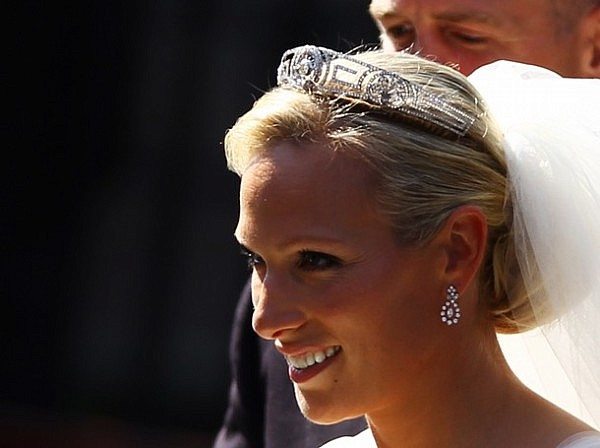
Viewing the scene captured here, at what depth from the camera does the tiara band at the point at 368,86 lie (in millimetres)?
2484

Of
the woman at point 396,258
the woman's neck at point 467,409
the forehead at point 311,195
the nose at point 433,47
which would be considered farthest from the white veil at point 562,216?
the nose at point 433,47

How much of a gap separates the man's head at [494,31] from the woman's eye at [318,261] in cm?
93

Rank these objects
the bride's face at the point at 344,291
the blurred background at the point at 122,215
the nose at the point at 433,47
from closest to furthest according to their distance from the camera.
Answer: the bride's face at the point at 344,291 < the nose at the point at 433,47 < the blurred background at the point at 122,215

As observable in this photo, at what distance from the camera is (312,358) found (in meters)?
2.49

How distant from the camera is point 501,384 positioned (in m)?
2.52

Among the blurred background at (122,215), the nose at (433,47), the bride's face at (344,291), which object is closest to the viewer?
the bride's face at (344,291)

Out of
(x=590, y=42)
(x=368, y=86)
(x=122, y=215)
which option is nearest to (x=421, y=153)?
(x=368, y=86)

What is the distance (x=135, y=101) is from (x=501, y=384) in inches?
163

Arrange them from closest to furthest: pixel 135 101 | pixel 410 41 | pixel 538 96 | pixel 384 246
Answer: pixel 384 246
pixel 538 96
pixel 410 41
pixel 135 101

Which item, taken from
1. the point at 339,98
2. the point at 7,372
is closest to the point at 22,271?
the point at 7,372

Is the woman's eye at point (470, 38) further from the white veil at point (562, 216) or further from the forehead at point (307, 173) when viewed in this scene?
the forehead at point (307, 173)

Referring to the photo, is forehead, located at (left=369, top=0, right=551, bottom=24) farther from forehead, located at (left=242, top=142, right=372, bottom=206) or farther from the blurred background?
the blurred background

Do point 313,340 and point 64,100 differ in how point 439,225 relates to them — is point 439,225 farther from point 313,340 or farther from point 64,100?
point 64,100

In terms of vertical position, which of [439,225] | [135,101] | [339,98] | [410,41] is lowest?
[439,225]
